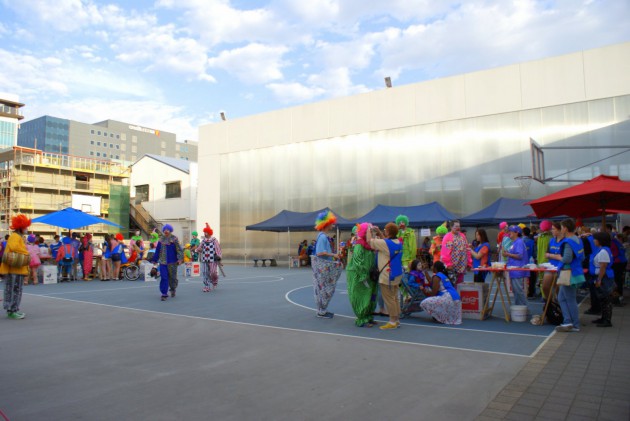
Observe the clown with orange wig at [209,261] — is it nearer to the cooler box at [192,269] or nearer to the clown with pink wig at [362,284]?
the cooler box at [192,269]

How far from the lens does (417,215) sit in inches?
877

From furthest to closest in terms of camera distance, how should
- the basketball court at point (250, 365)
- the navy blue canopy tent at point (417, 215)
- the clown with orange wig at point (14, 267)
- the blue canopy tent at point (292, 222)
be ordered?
1. the blue canopy tent at point (292, 222)
2. the navy blue canopy tent at point (417, 215)
3. the clown with orange wig at point (14, 267)
4. the basketball court at point (250, 365)

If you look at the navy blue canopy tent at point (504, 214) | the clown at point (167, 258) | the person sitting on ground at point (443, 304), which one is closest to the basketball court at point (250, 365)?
the person sitting on ground at point (443, 304)

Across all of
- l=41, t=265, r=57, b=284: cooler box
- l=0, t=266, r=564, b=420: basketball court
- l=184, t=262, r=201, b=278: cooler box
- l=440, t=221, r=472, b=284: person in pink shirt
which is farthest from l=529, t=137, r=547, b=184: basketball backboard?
l=41, t=265, r=57, b=284: cooler box

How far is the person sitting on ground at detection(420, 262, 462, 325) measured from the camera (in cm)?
825

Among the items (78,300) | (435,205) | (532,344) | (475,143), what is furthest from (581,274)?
(475,143)

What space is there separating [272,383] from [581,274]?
5.20 metres

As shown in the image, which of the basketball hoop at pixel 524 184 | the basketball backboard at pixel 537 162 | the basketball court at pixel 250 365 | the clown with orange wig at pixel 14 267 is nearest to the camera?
the basketball court at pixel 250 365

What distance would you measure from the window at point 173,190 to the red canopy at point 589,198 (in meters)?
36.2

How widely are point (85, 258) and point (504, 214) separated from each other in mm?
17375

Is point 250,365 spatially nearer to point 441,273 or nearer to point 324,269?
point 324,269

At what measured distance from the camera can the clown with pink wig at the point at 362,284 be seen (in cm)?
805

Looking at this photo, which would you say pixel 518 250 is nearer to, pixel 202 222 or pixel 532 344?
pixel 532 344

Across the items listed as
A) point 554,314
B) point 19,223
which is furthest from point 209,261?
point 554,314
